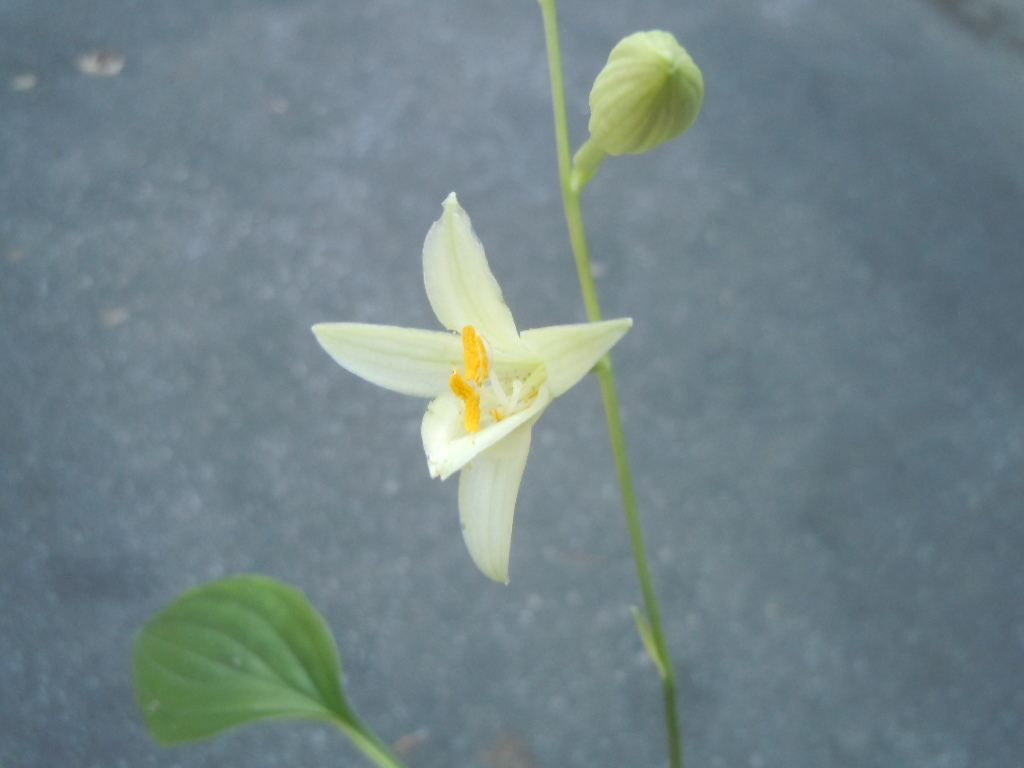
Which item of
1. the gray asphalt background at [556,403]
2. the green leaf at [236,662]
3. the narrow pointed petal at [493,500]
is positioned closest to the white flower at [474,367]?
the narrow pointed petal at [493,500]

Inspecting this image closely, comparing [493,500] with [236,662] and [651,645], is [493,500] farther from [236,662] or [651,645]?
[236,662]

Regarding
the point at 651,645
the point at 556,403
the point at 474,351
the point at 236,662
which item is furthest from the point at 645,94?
the point at 556,403

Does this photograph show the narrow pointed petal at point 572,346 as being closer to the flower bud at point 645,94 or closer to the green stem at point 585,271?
the green stem at point 585,271

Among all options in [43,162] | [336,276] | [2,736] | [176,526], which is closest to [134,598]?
[176,526]

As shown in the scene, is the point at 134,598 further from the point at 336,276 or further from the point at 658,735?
the point at 658,735

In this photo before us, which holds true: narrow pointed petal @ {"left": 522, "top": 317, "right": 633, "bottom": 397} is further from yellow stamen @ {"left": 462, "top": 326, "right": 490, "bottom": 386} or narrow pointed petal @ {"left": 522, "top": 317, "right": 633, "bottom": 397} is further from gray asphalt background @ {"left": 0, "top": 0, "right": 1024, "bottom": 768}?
gray asphalt background @ {"left": 0, "top": 0, "right": 1024, "bottom": 768}

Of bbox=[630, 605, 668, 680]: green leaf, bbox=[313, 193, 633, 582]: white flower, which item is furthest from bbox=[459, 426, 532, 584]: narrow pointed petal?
bbox=[630, 605, 668, 680]: green leaf
